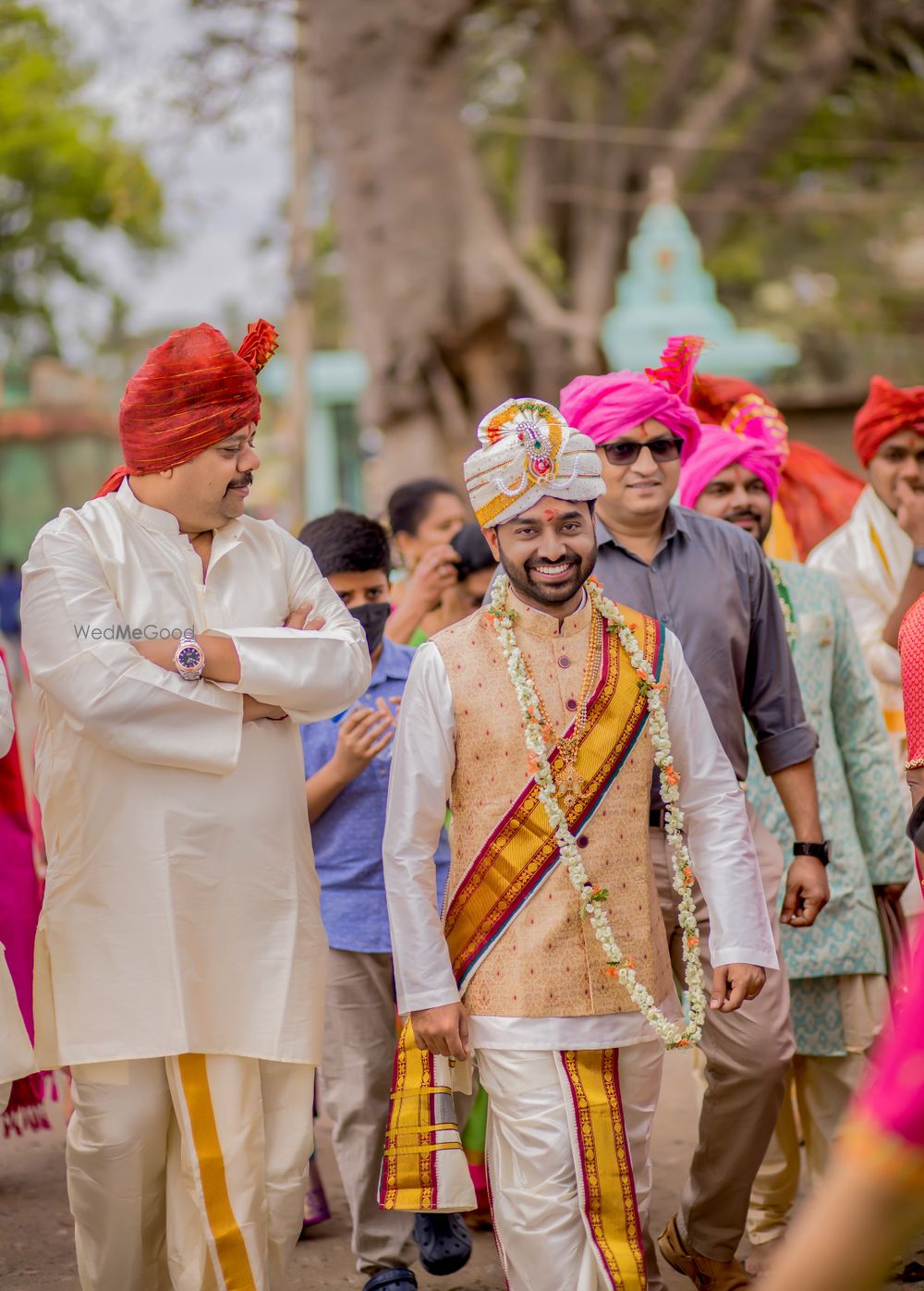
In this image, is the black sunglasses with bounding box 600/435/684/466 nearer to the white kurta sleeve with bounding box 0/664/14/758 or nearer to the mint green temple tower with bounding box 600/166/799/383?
the white kurta sleeve with bounding box 0/664/14/758

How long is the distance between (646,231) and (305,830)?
21.9 m

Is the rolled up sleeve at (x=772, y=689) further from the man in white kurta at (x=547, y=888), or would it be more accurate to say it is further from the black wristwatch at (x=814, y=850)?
the man in white kurta at (x=547, y=888)

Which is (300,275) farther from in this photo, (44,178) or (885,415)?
(885,415)

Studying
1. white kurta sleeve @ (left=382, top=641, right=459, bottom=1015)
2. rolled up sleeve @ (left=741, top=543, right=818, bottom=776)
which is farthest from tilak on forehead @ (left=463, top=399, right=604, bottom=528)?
rolled up sleeve @ (left=741, top=543, right=818, bottom=776)

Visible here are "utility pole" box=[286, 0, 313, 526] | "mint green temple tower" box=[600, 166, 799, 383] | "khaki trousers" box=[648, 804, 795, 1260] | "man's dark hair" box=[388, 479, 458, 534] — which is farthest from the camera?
"mint green temple tower" box=[600, 166, 799, 383]

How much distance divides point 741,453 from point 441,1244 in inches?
99.6

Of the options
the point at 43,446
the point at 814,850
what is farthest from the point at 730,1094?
the point at 43,446

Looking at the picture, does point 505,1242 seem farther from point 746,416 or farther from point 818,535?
point 818,535

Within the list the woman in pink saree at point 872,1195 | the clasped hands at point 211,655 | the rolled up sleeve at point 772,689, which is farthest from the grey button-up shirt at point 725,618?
the woman in pink saree at point 872,1195

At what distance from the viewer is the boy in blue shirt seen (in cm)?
456

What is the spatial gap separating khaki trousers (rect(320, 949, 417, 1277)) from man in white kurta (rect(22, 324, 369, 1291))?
2.12 feet

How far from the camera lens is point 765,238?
33.6 meters

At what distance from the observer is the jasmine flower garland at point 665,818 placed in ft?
12.3

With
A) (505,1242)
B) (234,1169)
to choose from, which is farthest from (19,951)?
(505,1242)
